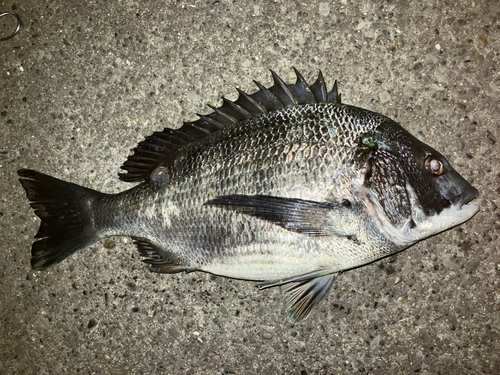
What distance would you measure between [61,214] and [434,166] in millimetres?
2028

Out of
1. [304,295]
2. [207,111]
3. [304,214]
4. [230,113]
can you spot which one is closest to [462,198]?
[304,214]

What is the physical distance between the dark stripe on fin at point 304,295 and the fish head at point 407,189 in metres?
0.45

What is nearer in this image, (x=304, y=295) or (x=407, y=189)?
(x=407, y=189)

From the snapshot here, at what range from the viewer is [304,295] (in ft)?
6.08

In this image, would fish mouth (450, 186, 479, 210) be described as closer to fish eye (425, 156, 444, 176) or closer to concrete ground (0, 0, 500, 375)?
fish eye (425, 156, 444, 176)

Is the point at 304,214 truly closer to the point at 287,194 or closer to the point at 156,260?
the point at 287,194

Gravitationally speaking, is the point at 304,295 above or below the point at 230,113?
below

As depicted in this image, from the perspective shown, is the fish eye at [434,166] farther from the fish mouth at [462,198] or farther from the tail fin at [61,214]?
the tail fin at [61,214]

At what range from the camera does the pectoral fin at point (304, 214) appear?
158cm

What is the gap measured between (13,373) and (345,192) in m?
2.50

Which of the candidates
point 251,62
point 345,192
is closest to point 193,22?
point 251,62

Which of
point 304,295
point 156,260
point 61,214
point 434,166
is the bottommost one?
point 61,214

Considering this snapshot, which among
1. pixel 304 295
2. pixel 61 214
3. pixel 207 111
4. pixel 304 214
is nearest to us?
pixel 304 214

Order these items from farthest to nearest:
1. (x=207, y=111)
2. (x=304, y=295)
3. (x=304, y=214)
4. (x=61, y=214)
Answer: (x=207, y=111) → (x=61, y=214) → (x=304, y=295) → (x=304, y=214)
